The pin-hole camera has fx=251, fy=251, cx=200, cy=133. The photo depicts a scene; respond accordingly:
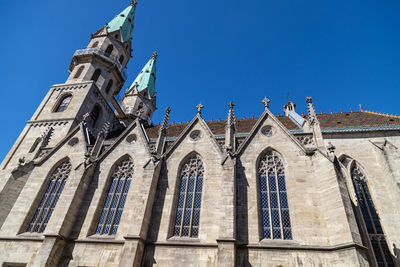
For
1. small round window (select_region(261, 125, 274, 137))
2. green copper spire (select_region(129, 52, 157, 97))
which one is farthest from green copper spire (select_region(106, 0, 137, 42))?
small round window (select_region(261, 125, 274, 137))

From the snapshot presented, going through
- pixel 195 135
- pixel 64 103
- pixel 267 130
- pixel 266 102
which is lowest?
pixel 195 135

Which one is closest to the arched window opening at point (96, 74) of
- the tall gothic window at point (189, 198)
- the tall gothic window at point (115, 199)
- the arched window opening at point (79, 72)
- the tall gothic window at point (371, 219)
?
the arched window opening at point (79, 72)

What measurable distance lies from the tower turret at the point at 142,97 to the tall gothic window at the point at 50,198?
1454cm

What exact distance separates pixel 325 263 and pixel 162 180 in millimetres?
8383

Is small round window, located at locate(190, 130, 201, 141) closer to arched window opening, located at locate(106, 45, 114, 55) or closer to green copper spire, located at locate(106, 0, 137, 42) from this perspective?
arched window opening, located at locate(106, 45, 114, 55)

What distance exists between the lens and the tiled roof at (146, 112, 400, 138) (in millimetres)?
16875

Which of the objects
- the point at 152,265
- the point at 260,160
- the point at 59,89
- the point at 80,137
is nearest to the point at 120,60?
the point at 59,89

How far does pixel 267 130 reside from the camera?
1498cm

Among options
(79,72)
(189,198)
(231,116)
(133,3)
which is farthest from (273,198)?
(133,3)

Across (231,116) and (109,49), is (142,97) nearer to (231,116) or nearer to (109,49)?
(109,49)

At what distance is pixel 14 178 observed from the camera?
1605 centimetres

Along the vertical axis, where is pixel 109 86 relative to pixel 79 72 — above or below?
above

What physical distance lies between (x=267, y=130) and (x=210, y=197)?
542cm

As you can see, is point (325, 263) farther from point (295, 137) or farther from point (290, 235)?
point (295, 137)
